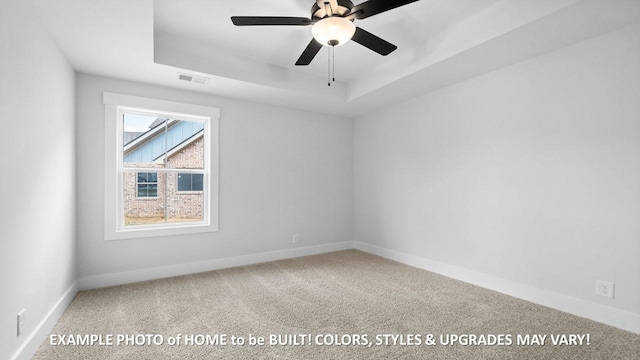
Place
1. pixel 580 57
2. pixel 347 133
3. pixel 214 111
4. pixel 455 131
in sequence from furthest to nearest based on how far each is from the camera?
1. pixel 347 133
2. pixel 214 111
3. pixel 455 131
4. pixel 580 57

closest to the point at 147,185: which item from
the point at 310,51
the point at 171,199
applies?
the point at 171,199

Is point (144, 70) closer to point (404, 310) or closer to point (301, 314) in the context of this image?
point (301, 314)

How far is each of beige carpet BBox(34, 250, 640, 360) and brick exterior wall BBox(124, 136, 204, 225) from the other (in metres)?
0.79

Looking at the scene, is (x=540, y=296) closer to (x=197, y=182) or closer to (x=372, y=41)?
(x=372, y=41)

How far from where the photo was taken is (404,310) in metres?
2.69

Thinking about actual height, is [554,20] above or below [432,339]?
above

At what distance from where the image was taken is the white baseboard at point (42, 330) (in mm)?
1869

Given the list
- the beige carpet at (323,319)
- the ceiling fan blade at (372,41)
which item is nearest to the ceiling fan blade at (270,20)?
the ceiling fan blade at (372,41)

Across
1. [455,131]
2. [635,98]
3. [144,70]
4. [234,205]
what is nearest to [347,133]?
[455,131]

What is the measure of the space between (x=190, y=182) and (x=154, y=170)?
454mm

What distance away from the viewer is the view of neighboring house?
3.62 meters

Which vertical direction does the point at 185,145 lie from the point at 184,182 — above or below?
above

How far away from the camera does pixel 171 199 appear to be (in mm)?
3848

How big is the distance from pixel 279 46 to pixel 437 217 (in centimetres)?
279
